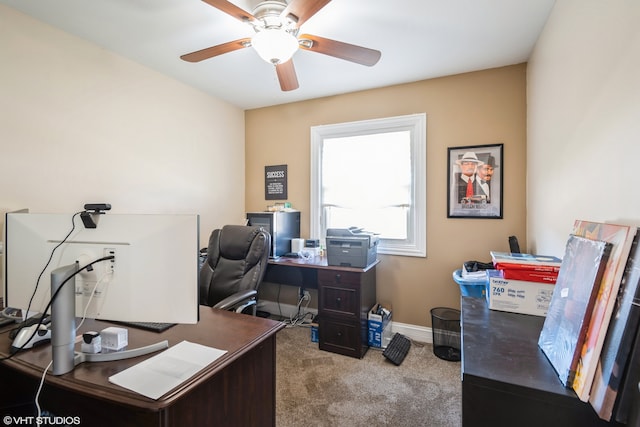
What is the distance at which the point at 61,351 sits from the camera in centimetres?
96

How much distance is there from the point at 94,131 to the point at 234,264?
1.55m

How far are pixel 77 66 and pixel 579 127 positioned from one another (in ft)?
10.7

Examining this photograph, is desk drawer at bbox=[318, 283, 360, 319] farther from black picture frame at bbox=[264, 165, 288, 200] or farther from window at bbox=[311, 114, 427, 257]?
black picture frame at bbox=[264, 165, 288, 200]

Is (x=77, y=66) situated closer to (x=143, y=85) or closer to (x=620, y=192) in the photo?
(x=143, y=85)

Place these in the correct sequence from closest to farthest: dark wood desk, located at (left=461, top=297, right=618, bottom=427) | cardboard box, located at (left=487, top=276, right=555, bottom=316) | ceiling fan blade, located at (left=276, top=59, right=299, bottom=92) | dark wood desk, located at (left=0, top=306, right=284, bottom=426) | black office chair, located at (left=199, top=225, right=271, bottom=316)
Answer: dark wood desk, located at (left=461, top=297, right=618, bottom=427), dark wood desk, located at (left=0, top=306, right=284, bottom=426), cardboard box, located at (left=487, top=276, right=555, bottom=316), ceiling fan blade, located at (left=276, top=59, right=299, bottom=92), black office chair, located at (left=199, top=225, right=271, bottom=316)

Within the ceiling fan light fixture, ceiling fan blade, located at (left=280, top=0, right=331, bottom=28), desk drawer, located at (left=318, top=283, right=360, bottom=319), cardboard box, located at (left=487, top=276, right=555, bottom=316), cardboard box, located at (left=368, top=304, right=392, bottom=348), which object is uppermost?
ceiling fan blade, located at (left=280, top=0, right=331, bottom=28)

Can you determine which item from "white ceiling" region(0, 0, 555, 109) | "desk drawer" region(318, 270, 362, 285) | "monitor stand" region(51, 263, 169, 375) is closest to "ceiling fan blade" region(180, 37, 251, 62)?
"white ceiling" region(0, 0, 555, 109)

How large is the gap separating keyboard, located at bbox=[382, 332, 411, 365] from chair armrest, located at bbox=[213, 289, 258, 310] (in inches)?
52.8

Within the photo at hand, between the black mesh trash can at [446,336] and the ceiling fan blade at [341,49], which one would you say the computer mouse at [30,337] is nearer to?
the ceiling fan blade at [341,49]

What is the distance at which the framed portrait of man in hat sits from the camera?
8.70 feet

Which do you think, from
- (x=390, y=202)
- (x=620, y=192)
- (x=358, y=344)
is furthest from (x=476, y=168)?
(x=358, y=344)

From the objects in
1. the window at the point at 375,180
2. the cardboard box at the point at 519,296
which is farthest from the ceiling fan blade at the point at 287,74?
the cardboard box at the point at 519,296

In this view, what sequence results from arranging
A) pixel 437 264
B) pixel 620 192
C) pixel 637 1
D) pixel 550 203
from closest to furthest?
pixel 637 1, pixel 620 192, pixel 550 203, pixel 437 264

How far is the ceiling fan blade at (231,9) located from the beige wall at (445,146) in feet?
5.82
